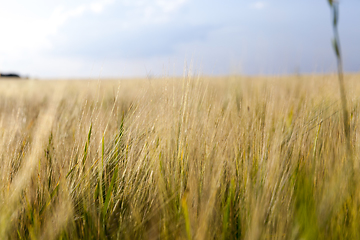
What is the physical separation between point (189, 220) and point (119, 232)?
25cm

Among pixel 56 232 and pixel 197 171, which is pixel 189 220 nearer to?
pixel 197 171

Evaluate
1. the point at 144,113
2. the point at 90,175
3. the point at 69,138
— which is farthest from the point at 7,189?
the point at 69,138

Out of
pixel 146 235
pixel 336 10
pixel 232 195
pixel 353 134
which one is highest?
pixel 336 10

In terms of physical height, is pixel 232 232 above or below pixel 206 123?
below

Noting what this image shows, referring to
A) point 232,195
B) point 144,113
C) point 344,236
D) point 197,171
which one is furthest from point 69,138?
point 344,236

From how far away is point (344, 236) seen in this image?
0.80 m

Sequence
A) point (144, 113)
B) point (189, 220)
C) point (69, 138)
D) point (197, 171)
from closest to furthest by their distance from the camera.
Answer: point (189, 220) < point (197, 171) < point (144, 113) < point (69, 138)

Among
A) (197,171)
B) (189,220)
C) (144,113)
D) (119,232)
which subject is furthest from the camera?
(144,113)

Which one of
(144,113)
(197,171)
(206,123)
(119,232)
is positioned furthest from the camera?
(144,113)

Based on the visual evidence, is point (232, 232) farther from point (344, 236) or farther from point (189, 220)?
point (344, 236)

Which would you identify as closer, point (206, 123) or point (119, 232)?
point (119, 232)

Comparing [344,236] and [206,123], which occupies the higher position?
[206,123]

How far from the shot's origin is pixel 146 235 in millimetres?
828

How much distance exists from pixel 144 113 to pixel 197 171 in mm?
448
